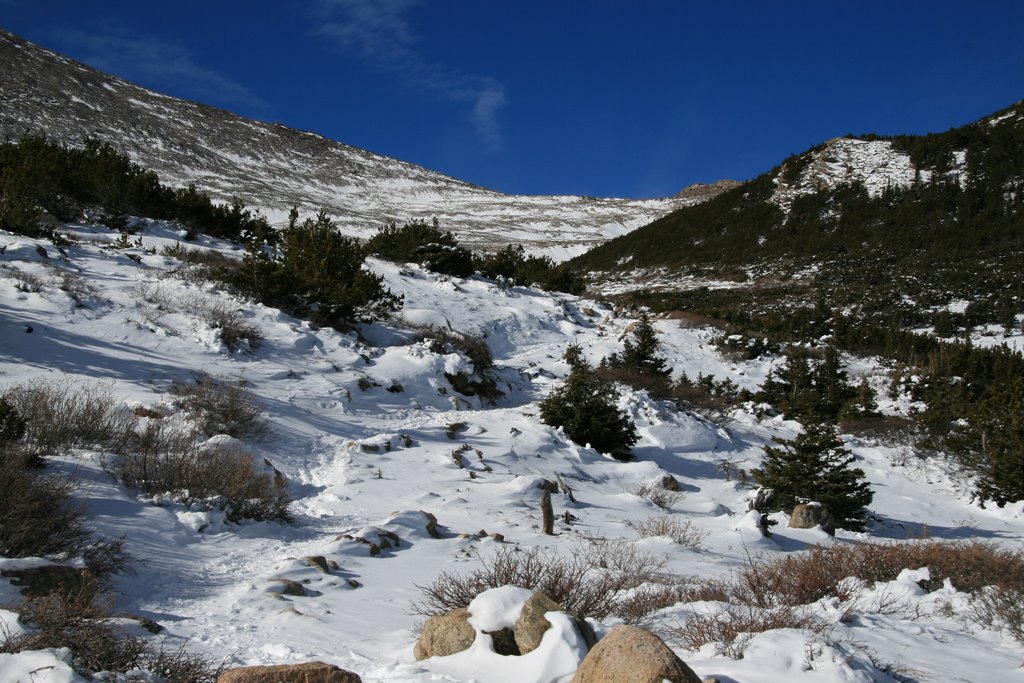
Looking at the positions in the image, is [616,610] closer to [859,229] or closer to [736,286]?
[736,286]

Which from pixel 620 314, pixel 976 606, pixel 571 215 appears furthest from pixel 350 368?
pixel 571 215

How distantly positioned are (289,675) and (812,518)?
669 centimetres

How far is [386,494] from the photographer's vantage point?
22.2ft

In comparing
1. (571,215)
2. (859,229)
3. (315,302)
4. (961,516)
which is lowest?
(961,516)

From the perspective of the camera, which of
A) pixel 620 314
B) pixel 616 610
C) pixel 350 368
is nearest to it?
pixel 616 610

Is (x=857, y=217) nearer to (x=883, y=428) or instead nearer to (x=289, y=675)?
(x=883, y=428)

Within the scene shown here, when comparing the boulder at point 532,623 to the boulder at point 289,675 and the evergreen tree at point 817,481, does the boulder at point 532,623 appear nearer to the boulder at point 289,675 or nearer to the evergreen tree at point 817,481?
the boulder at point 289,675

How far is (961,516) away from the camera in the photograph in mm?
9070

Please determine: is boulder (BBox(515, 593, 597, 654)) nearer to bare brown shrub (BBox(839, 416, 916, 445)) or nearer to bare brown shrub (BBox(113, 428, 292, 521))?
bare brown shrub (BBox(113, 428, 292, 521))

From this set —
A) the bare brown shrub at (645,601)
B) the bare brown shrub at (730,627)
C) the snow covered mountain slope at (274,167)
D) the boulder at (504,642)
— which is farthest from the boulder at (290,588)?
the snow covered mountain slope at (274,167)

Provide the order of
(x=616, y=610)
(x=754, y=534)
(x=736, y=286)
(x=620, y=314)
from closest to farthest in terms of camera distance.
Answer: (x=616, y=610) < (x=754, y=534) < (x=620, y=314) < (x=736, y=286)

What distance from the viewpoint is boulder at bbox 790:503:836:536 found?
24.0ft

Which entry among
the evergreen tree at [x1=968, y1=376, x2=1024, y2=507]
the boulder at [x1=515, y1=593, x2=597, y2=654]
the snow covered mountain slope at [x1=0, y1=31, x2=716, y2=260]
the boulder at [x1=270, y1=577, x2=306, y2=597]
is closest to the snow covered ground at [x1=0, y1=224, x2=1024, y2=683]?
the boulder at [x1=270, y1=577, x2=306, y2=597]

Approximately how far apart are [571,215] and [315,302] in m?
54.0
